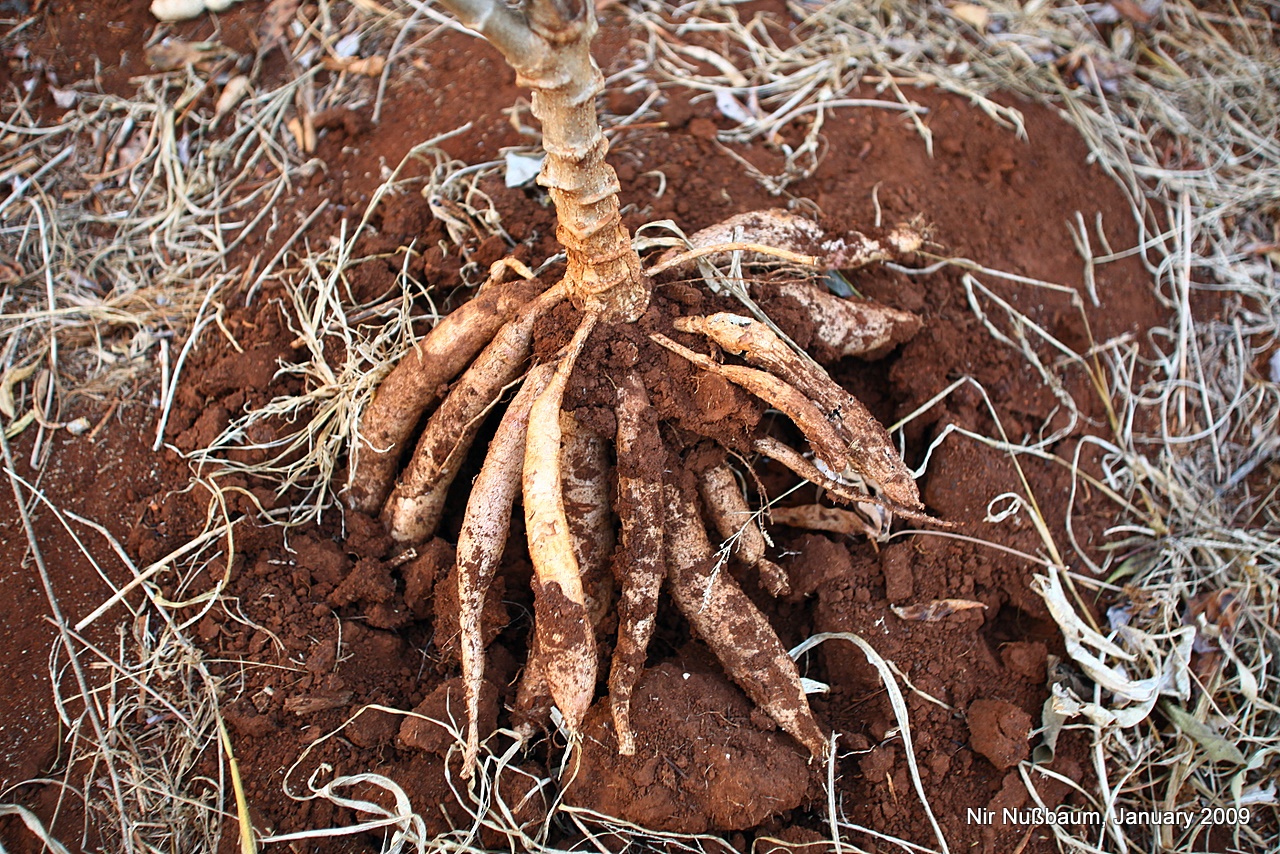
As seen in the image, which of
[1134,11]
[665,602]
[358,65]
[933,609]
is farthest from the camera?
[1134,11]

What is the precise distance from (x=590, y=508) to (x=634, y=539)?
0.54 feet

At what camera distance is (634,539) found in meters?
1.49

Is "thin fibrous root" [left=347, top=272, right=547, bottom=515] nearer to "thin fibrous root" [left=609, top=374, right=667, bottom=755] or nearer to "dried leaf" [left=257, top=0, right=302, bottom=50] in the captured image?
"thin fibrous root" [left=609, top=374, right=667, bottom=755]

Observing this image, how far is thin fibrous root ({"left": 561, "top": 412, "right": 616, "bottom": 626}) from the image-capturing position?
61.9 inches

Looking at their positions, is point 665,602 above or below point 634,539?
below

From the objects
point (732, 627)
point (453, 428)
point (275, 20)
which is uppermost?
point (275, 20)

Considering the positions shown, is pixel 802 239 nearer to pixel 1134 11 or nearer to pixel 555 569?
pixel 555 569

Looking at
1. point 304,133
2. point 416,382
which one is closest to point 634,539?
point 416,382

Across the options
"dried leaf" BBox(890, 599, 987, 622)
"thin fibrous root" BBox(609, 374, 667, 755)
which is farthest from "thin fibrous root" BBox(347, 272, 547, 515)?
"dried leaf" BBox(890, 599, 987, 622)

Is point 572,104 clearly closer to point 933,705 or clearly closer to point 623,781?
point 623,781

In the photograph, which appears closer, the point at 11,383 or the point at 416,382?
the point at 416,382

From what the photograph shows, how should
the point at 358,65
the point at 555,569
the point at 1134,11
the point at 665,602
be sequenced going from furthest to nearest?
the point at 1134,11 < the point at 358,65 < the point at 665,602 < the point at 555,569

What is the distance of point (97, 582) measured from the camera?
1.66m

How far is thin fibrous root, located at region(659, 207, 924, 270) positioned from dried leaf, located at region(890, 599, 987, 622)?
2.27ft
